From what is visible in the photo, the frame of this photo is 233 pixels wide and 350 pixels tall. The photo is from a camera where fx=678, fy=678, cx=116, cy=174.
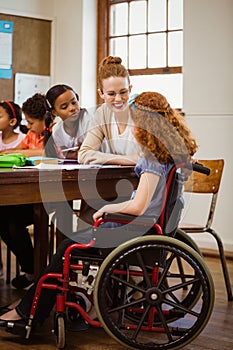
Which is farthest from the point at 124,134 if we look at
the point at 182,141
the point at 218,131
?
the point at 218,131

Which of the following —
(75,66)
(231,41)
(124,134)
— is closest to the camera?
(124,134)

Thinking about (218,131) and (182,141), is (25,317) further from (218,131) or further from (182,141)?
(218,131)

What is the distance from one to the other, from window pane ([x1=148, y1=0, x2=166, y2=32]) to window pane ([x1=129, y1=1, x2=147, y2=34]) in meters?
0.06

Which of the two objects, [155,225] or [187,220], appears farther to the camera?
[187,220]

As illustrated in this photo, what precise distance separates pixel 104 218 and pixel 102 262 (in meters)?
0.18

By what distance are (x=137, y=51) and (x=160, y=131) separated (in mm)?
2916

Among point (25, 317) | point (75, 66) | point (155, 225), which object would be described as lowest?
point (25, 317)

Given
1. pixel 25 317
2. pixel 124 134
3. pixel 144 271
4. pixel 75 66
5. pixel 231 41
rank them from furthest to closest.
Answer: pixel 75 66, pixel 231 41, pixel 124 134, pixel 25 317, pixel 144 271

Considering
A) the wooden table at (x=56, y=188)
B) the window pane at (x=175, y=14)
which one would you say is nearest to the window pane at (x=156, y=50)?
the window pane at (x=175, y=14)

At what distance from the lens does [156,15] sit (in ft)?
17.1

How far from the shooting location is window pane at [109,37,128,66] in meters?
5.44

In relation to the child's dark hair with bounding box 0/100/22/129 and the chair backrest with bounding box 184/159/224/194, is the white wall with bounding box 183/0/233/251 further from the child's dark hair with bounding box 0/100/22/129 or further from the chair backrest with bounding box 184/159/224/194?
the child's dark hair with bounding box 0/100/22/129

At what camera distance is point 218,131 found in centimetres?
468

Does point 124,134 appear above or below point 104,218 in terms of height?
above
